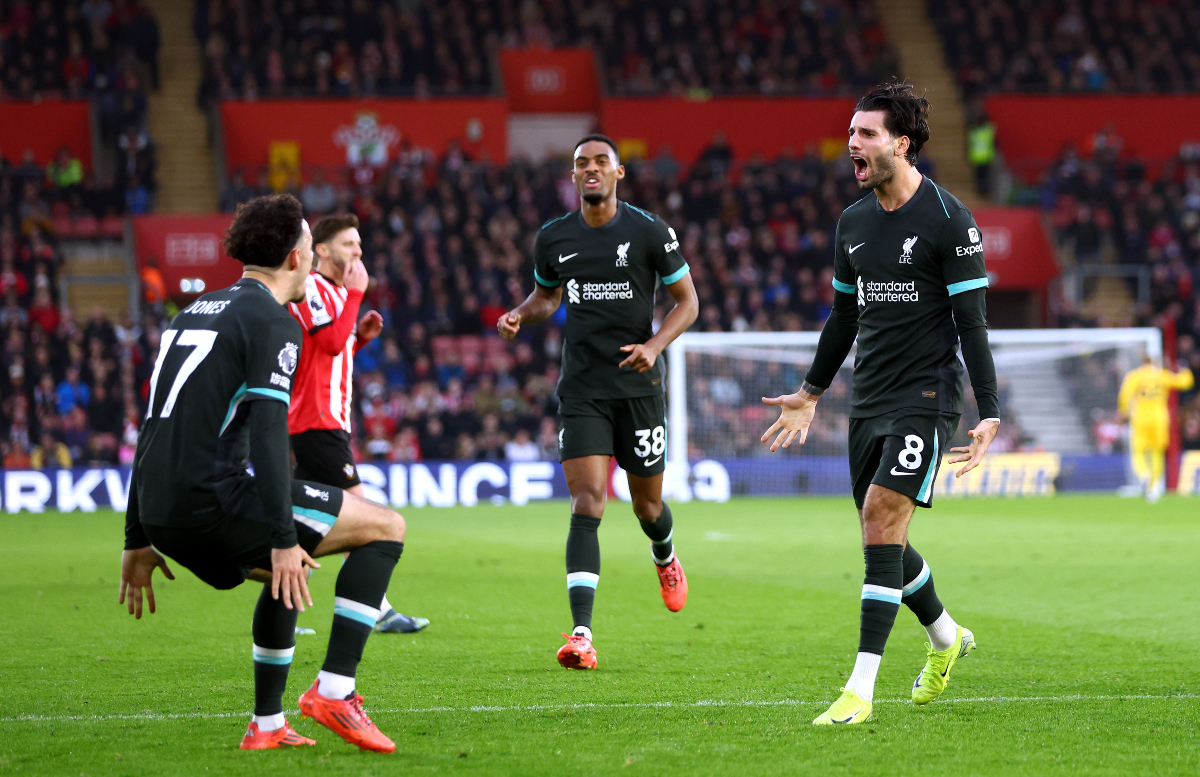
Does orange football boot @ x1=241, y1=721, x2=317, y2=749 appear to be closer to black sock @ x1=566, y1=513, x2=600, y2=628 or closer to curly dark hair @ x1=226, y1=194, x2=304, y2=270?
curly dark hair @ x1=226, y1=194, x2=304, y2=270

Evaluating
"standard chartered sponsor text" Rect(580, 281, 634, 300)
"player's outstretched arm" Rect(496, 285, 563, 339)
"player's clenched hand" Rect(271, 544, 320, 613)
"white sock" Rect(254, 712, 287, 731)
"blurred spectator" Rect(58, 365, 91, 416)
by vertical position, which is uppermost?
"standard chartered sponsor text" Rect(580, 281, 634, 300)

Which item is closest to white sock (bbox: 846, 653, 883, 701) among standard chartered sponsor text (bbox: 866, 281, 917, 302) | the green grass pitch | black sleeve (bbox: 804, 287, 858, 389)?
the green grass pitch

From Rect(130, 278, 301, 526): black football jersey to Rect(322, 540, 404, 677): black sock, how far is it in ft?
1.69

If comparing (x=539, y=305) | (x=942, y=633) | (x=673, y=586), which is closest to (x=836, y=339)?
(x=942, y=633)

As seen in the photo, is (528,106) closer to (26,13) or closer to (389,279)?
(389,279)

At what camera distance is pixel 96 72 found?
2786 centimetres

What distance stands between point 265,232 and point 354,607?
1280 mm

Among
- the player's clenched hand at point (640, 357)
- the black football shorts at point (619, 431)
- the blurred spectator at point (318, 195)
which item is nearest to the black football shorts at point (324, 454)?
the black football shorts at point (619, 431)

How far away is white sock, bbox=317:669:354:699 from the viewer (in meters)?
4.51

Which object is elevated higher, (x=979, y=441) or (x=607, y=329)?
(x=607, y=329)

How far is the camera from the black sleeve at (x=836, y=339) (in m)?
5.66

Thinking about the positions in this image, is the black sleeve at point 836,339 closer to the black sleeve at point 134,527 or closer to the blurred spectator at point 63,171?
the black sleeve at point 134,527

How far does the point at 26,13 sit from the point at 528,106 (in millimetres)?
10712

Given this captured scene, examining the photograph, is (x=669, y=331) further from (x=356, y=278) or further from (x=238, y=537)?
(x=238, y=537)
